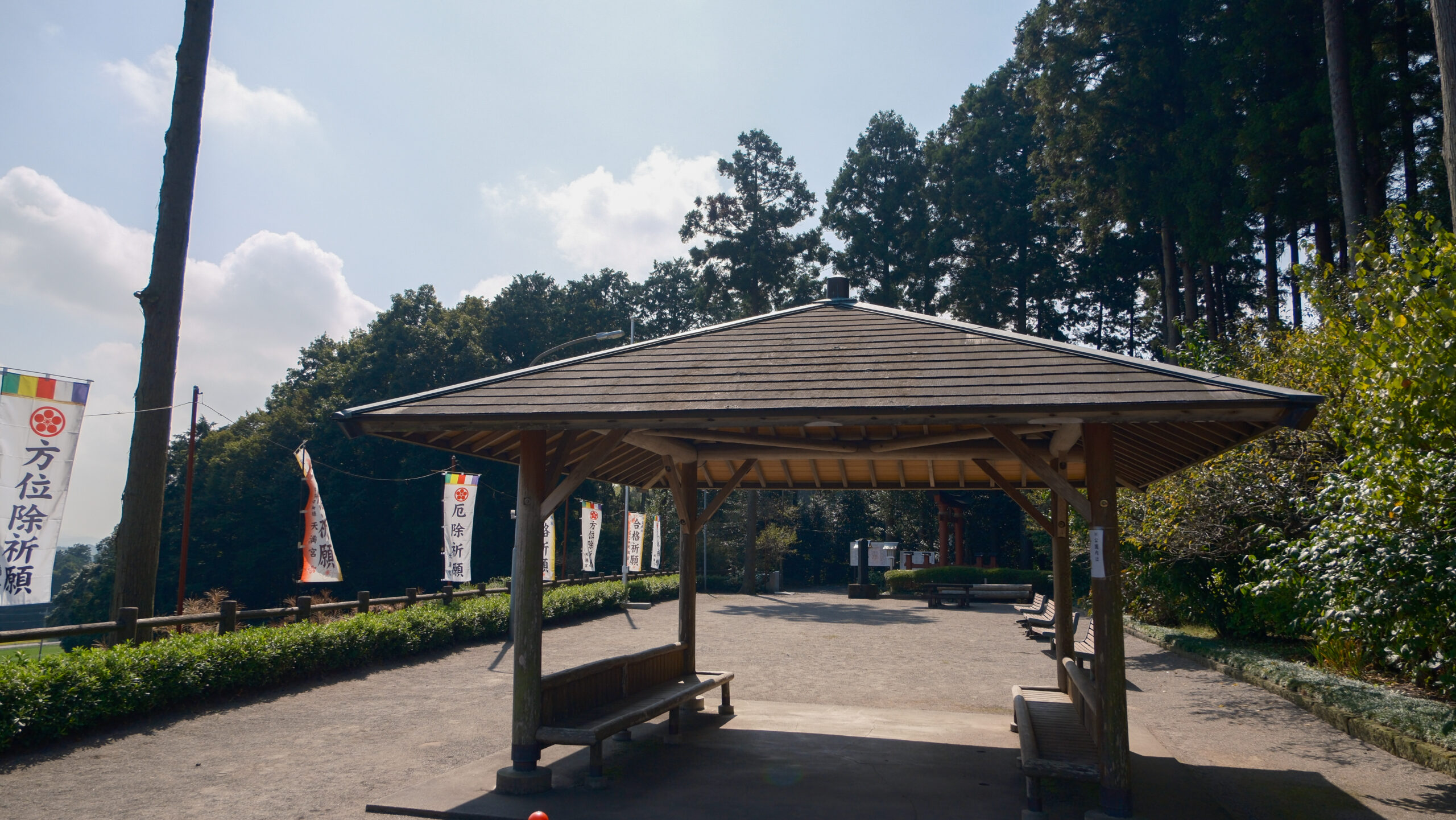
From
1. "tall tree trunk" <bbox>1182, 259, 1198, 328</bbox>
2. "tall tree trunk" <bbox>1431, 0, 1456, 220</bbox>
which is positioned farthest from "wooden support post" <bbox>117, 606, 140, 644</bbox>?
"tall tree trunk" <bbox>1182, 259, 1198, 328</bbox>

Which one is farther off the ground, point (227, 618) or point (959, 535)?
point (959, 535)

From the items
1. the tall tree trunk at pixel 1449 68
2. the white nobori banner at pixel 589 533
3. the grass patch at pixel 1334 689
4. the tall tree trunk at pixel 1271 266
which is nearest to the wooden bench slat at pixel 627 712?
the grass patch at pixel 1334 689

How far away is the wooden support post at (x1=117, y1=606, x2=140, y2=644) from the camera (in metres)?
9.20

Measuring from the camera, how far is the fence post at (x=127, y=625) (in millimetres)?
9203

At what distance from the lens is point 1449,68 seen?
8.53 meters

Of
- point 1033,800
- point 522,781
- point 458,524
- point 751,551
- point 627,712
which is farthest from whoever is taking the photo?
point 751,551

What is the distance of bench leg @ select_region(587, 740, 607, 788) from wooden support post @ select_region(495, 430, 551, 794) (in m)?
0.31

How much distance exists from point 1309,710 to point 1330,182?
484 inches

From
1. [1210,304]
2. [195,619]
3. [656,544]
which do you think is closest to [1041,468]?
[195,619]

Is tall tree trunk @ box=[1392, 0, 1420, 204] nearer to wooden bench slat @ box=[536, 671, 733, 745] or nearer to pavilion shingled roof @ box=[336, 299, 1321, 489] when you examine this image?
pavilion shingled roof @ box=[336, 299, 1321, 489]

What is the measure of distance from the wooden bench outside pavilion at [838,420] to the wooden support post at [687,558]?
5 centimetres

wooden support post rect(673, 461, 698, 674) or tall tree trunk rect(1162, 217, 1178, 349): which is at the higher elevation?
tall tree trunk rect(1162, 217, 1178, 349)

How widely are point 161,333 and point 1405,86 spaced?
2013cm

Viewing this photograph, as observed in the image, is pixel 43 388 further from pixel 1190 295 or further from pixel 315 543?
pixel 1190 295
